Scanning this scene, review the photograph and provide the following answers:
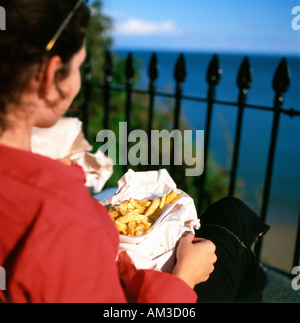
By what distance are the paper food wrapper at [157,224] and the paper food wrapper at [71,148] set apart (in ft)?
2.48

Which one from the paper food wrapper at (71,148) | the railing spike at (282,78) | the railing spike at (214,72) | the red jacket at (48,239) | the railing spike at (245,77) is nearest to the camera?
the red jacket at (48,239)

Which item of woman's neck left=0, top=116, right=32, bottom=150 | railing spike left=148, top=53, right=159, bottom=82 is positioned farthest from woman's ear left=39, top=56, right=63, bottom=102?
railing spike left=148, top=53, right=159, bottom=82

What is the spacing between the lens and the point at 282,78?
87.7 inches

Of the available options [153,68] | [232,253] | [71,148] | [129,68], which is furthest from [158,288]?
[129,68]

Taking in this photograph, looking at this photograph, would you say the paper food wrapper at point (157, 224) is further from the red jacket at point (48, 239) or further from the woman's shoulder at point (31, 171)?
the woman's shoulder at point (31, 171)

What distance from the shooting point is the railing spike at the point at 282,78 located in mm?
2205

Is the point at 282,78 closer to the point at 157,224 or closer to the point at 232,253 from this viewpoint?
the point at 232,253

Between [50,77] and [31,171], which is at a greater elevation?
[50,77]

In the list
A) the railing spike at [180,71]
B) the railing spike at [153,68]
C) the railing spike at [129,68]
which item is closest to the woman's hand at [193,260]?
the railing spike at [180,71]

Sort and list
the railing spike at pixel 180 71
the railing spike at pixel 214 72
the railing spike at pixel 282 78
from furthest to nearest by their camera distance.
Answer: the railing spike at pixel 180 71
the railing spike at pixel 214 72
the railing spike at pixel 282 78

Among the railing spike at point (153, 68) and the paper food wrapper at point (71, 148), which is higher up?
the railing spike at point (153, 68)

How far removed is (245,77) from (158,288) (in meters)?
1.70

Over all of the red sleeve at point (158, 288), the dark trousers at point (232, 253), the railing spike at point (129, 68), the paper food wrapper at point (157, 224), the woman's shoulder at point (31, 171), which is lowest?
the dark trousers at point (232, 253)
